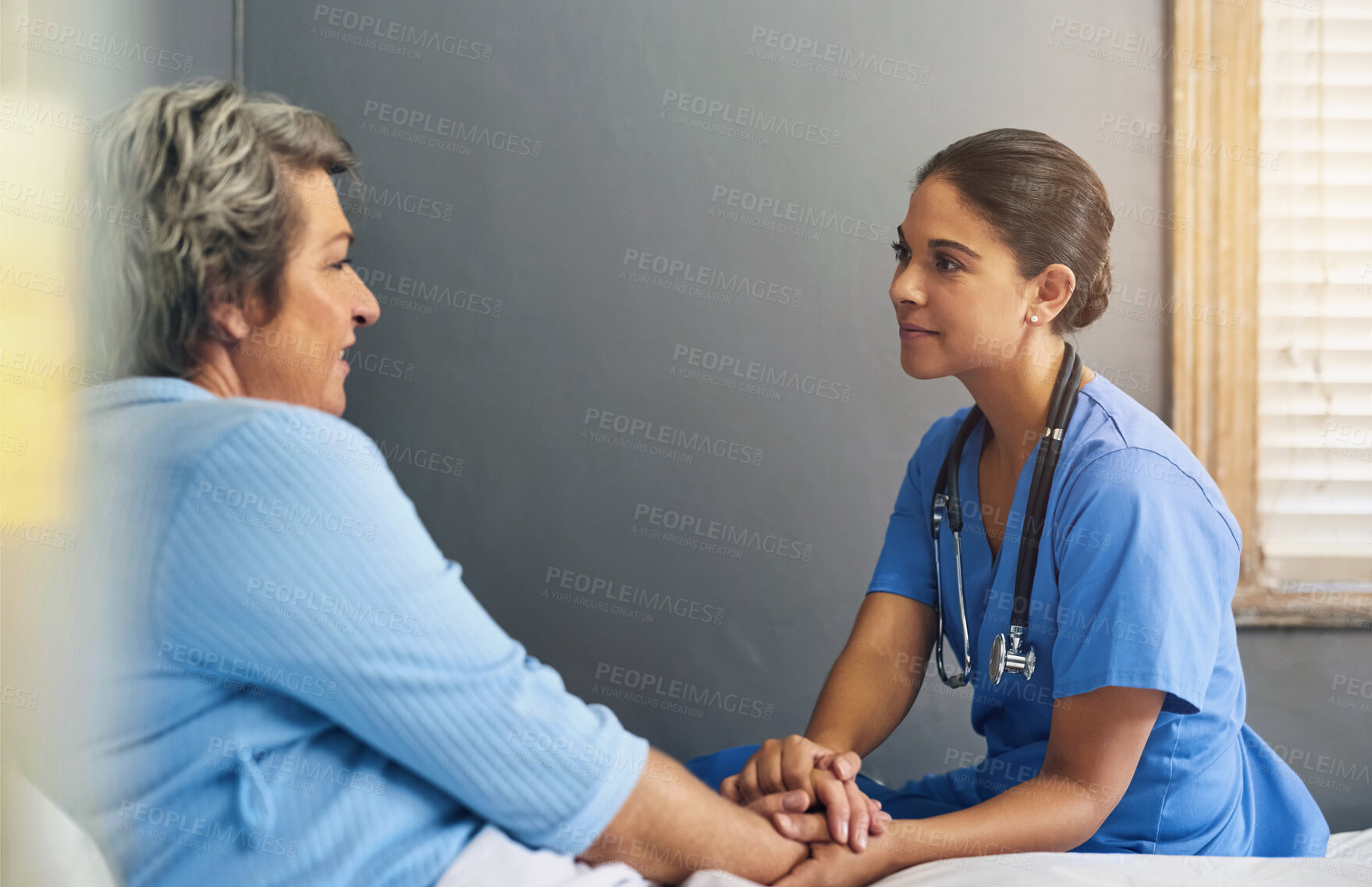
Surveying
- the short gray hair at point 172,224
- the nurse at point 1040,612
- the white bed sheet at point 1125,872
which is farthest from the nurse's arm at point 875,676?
the short gray hair at point 172,224

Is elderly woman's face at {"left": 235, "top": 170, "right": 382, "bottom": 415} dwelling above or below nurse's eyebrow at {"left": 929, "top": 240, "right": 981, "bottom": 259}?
below

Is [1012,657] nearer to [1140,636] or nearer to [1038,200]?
[1140,636]

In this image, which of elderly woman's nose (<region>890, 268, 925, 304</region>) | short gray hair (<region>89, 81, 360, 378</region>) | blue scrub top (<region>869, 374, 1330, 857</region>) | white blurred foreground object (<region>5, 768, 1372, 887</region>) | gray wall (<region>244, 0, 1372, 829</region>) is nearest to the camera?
white blurred foreground object (<region>5, 768, 1372, 887</region>)

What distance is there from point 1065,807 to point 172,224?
1151 mm

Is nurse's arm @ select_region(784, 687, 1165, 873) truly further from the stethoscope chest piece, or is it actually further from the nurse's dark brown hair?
the nurse's dark brown hair

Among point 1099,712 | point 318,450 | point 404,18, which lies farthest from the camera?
point 404,18

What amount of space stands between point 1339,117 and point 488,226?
1755 mm

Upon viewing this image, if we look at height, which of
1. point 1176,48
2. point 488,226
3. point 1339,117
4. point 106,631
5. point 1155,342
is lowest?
point 106,631

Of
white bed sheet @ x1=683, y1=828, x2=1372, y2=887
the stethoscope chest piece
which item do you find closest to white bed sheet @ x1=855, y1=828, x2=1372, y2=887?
white bed sheet @ x1=683, y1=828, x2=1372, y2=887

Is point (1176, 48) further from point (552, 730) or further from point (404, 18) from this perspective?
point (552, 730)

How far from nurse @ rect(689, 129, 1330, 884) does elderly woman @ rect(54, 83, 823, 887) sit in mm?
382

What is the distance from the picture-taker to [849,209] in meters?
1.90

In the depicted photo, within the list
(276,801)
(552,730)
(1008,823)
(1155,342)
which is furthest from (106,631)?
(1155,342)

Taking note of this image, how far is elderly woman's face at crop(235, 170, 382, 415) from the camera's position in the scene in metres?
0.94
